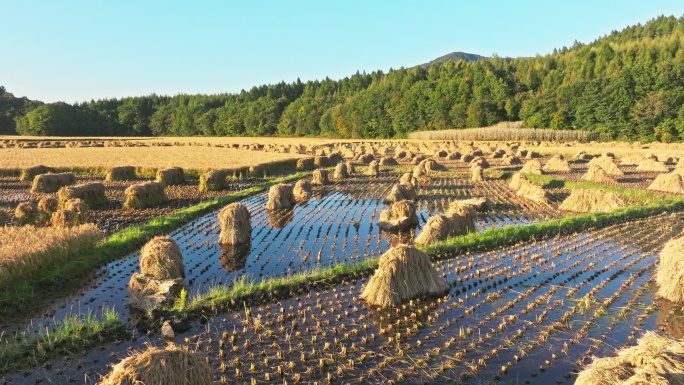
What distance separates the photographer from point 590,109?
67.6m

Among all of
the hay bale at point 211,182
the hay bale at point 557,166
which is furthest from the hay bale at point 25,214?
the hay bale at point 557,166

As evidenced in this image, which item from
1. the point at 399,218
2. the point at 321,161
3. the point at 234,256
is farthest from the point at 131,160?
the point at 399,218

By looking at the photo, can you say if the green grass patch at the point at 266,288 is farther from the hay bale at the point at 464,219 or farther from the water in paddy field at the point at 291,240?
the hay bale at the point at 464,219

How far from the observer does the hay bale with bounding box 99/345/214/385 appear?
4.76 meters

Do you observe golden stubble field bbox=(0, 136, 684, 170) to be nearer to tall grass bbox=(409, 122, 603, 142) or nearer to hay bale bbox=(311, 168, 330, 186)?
hay bale bbox=(311, 168, 330, 186)

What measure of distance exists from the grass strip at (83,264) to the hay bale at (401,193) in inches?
346

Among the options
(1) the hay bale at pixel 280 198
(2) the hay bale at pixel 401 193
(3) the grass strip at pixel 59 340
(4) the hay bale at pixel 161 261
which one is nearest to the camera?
(3) the grass strip at pixel 59 340

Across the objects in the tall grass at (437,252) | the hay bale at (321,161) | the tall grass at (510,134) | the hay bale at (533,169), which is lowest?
the tall grass at (437,252)

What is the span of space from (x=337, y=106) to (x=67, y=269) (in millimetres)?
94361

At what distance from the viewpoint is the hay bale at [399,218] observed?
16547 millimetres

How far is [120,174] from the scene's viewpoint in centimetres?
3048

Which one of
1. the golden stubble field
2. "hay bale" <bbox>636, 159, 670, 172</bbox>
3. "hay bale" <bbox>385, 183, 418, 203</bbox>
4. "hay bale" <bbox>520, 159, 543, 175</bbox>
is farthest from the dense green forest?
"hay bale" <bbox>385, 183, 418, 203</bbox>

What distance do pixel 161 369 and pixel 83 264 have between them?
8828mm

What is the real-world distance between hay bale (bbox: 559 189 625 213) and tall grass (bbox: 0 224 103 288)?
1893 centimetres
